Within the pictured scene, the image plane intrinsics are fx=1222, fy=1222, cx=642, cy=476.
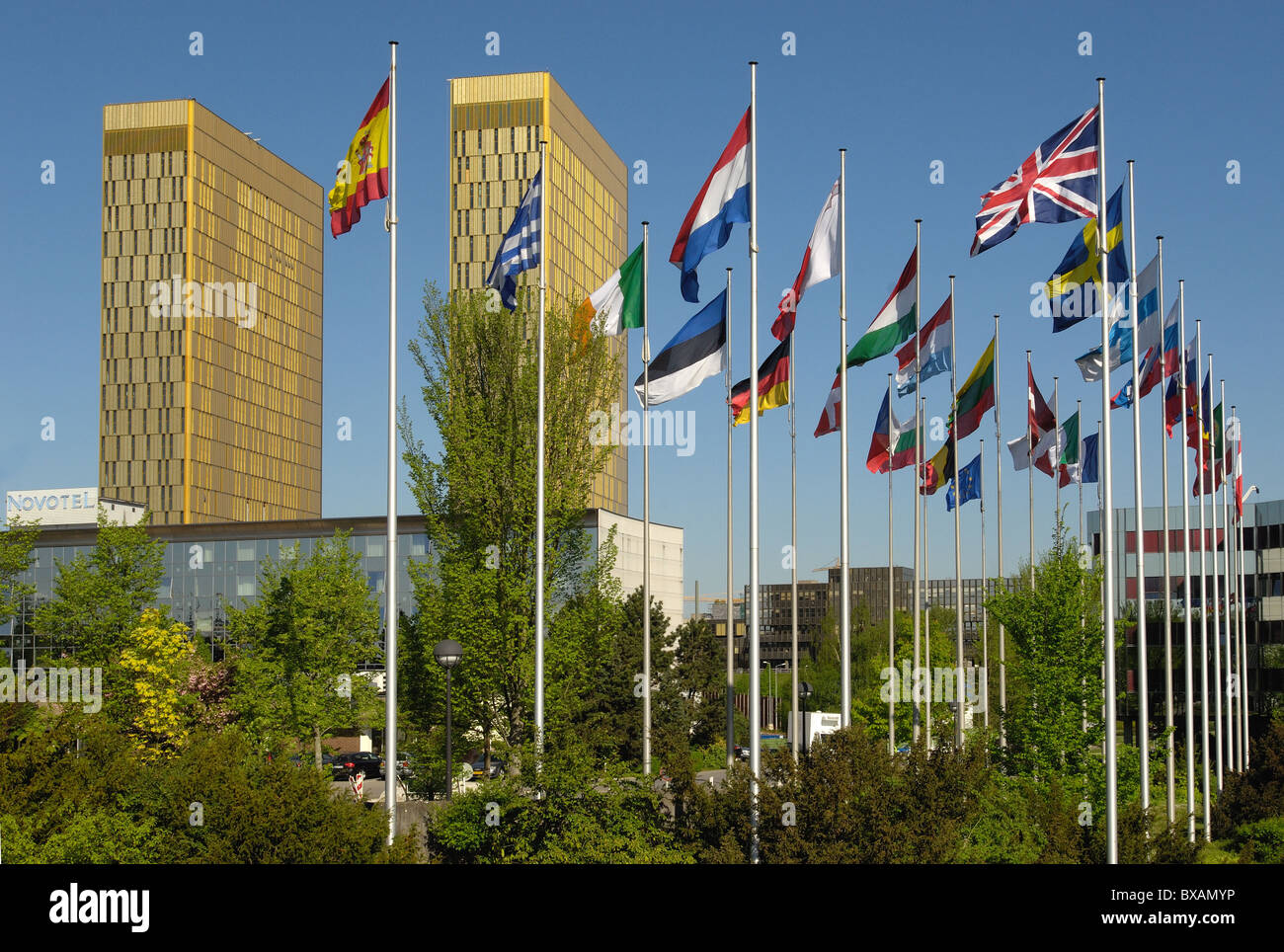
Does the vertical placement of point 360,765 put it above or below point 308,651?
below

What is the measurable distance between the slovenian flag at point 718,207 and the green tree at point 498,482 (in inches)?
419

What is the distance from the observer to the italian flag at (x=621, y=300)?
90.9ft

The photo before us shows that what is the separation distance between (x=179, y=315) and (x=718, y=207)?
120068mm

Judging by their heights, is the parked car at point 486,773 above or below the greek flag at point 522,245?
below

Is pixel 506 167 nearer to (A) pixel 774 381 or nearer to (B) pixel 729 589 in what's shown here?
(B) pixel 729 589

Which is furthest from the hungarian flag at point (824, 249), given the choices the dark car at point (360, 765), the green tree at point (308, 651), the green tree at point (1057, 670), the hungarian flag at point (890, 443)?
the dark car at point (360, 765)

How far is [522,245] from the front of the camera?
24.8 metres

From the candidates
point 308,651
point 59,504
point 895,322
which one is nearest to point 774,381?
point 895,322

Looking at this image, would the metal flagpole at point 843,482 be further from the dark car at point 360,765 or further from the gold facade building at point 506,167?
the gold facade building at point 506,167

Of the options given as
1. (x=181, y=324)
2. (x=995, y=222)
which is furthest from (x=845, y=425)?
(x=181, y=324)
